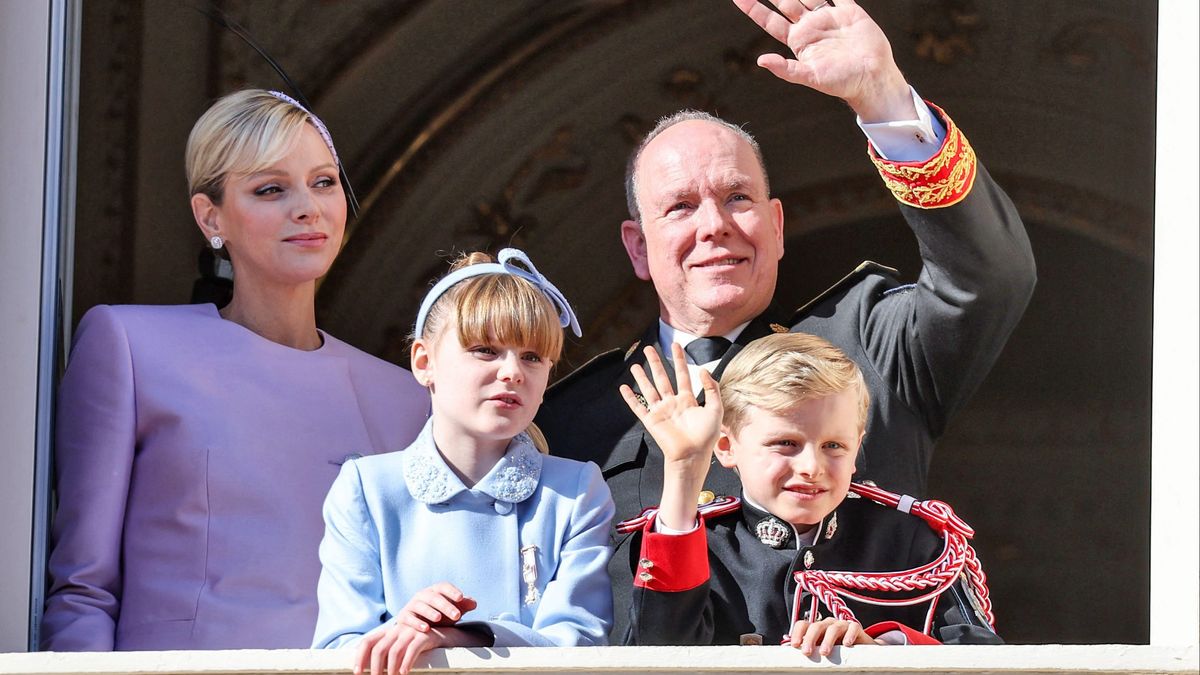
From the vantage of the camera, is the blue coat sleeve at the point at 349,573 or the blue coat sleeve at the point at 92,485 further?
the blue coat sleeve at the point at 92,485

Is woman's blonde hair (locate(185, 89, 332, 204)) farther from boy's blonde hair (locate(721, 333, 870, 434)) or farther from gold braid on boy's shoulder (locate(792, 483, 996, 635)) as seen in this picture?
gold braid on boy's shoulder (locate(792, 483, 996, 635))

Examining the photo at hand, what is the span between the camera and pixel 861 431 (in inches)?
134

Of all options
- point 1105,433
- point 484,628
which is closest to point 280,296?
point 484,628

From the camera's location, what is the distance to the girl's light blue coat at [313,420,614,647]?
10.3 ft

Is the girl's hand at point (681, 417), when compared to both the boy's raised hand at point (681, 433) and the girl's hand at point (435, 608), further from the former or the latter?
the girl's hand at point (435, 608)

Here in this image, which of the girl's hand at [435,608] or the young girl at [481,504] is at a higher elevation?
the young girl at [481,504]

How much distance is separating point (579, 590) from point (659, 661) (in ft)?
0.70

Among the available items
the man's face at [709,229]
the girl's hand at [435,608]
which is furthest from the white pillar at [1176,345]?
the girl's hand at [435,608]

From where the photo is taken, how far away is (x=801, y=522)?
3344 millimetres

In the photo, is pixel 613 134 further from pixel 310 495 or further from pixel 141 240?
pixel 310 495

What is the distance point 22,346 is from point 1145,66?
2934 mm

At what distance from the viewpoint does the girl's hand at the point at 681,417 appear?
10.4ft

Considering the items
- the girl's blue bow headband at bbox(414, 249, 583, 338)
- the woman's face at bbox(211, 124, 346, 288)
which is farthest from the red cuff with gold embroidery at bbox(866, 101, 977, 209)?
the woman's face at bbox(211, 124, 346, 288)

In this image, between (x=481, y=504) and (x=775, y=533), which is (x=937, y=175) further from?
(x=481, y=504)
